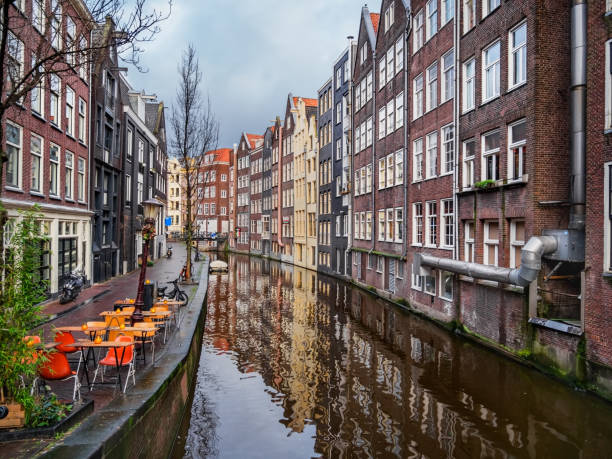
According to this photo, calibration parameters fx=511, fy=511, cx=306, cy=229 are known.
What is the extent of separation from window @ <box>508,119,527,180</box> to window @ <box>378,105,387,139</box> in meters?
13.5

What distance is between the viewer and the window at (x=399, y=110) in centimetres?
2627

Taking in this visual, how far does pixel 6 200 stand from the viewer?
51.1 feet

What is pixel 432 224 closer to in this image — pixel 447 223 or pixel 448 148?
pixel 447 223

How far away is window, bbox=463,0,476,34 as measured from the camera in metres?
18.5

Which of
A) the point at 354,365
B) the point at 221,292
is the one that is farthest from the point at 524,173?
the point at 221,292

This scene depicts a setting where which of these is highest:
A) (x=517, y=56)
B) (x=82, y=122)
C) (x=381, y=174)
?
(x=517, y=56)

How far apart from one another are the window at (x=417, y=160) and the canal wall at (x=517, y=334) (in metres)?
6.54

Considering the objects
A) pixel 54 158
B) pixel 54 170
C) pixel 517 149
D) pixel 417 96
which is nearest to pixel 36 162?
pixel 54 158

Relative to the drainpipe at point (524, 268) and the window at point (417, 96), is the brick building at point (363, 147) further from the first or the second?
the drainpipe at point (524, 268)

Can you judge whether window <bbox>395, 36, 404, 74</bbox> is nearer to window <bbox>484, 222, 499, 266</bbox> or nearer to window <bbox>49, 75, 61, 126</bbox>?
window <bbox>484, 222, 499, 266</bbox>

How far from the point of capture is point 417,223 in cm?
2420

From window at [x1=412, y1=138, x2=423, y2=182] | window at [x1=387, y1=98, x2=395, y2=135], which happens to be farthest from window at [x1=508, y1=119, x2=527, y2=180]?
window at [x1=387, y1=98, x2=395, y2=135]

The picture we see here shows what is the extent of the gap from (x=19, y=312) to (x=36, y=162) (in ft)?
48.4

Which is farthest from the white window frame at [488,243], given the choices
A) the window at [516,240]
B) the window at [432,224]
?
the window at [432,224]
